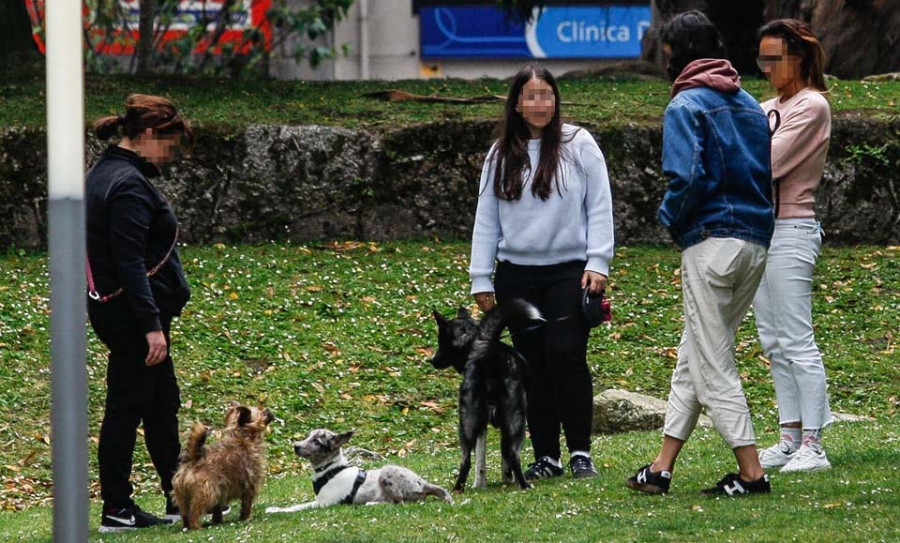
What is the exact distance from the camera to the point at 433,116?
16.2 m

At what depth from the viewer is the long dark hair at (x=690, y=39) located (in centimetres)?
614

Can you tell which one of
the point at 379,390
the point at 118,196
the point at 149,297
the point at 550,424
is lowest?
the point at 379,390

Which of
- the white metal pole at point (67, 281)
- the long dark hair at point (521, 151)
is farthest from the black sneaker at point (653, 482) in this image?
the white metal pole at point (67, 281)

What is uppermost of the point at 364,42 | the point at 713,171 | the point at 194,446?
the point at 364,42

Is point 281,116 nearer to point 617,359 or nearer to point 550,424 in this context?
point 617,359

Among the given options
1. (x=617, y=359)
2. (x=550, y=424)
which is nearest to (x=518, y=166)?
(x=550, y=424)

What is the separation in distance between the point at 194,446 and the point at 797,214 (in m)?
3.07

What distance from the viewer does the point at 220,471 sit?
615 cm

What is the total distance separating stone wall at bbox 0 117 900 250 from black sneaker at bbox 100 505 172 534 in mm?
9102

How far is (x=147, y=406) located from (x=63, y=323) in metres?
2.94

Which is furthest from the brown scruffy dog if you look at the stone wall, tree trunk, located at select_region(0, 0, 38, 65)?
tree trunk, located at select_region(0, 0, 38, 65)

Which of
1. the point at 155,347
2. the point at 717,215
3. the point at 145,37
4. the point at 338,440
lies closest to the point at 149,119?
the point at 155,347

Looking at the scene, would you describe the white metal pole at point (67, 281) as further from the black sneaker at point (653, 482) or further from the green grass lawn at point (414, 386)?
the black sneaker at point (653, 482)

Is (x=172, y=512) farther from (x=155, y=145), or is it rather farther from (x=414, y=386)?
(x=414, y=386)
